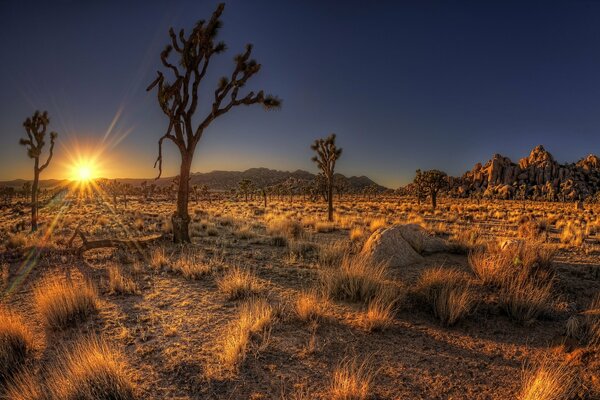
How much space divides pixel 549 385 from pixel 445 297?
2.06 meters

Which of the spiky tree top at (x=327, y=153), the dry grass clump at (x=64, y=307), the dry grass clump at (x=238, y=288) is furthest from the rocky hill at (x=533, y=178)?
the dry grass clump at (x=64, y=307)

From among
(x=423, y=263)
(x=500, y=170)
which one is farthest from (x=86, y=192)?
(x=500, y=170)

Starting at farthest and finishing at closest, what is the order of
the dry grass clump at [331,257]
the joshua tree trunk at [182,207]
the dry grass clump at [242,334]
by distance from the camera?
the joshua tree trunk at [182,207]
the dry grass clump at [331,257]
the dry grass clump at [242,334]

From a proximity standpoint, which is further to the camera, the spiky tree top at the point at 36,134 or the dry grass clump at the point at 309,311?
the spiky tree top at the point at 36,134

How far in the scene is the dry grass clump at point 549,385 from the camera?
2951 millimetres

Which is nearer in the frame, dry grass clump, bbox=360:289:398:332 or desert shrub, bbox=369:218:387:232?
dry grass clump, bbox=360:289:398:332

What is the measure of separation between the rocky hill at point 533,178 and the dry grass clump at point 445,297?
340ft

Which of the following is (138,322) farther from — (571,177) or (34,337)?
(571,177)

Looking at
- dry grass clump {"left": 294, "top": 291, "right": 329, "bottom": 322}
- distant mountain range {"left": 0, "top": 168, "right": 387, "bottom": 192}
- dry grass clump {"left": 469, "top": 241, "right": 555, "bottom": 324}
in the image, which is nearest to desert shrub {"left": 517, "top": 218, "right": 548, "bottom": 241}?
dry grass clump {"left": 469, "top": 241, "right": 555, "bottom": 324}

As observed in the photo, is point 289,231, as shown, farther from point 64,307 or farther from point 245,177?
point 245,177

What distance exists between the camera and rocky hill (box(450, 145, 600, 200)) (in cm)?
10356

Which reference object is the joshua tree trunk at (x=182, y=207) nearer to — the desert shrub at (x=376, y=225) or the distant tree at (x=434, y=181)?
the desert shrub at (x=376, y=225)

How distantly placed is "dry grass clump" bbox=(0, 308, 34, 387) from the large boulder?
6.71m

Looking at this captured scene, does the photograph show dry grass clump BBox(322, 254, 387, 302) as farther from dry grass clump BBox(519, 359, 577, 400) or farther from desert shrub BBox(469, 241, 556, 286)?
dry grass clump BBox(519, 359, 577, 400)
